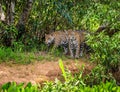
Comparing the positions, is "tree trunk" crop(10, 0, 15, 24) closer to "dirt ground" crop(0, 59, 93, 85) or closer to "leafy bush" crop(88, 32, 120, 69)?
"dirt ground" crop(0, 59, 93, 85)

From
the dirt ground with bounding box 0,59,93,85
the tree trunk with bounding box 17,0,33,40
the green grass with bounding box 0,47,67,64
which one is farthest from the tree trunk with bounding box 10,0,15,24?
the dirt ground with bounding box 0,59,93,85

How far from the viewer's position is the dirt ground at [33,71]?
7424mm

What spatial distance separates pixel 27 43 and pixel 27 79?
3.11 m

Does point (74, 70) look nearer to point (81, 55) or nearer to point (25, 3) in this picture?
point (81, 55)

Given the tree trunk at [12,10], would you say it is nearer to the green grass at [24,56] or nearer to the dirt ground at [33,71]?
the green grass at [24,56]

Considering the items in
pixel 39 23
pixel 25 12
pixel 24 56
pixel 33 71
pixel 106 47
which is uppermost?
pixel 25 12

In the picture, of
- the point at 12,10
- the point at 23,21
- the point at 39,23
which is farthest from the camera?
the point at 39,23

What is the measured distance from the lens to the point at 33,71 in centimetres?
804

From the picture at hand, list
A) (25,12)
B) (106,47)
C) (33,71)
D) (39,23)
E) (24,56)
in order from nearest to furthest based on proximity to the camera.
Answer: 1. (106,47)
2. (33,71)
3. (24,56)
4. (25,12)
5. (39,23)

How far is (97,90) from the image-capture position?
5648 mm

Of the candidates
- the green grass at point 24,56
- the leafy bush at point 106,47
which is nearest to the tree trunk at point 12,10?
the green grass at point 24,56

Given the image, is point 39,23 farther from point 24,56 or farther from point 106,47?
point 106,47

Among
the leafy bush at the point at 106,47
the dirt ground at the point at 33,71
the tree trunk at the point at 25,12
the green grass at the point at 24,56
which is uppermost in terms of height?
the tree trunk at the point at 25,12

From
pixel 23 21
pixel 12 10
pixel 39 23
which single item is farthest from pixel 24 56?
pixel 39 23
